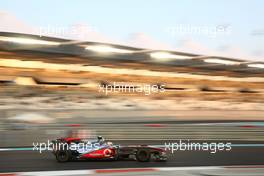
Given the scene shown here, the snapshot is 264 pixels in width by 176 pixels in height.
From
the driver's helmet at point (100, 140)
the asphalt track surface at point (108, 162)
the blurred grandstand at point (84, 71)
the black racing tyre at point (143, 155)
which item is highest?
the blurred grandstand at point (84, 71)

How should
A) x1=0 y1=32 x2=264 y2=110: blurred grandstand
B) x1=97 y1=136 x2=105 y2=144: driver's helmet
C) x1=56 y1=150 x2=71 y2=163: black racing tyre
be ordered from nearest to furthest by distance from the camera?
x1=56 y1=150 x2=71 y2=163: black racing tyre → x1=97 y1=136 x2=105 y2=144: driver's helmet → x1=0 y1=32 x2=264 y2=110: blurred grandstand

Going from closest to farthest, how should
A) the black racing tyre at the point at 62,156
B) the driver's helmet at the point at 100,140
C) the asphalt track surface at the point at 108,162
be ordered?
1. the asphalt track surface at the point at 108,162
2. the black racing tyre at the point at 62,156
3. the driver's helmet at the point at 100,140

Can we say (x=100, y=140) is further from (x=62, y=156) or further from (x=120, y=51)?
(x=120, y=51)

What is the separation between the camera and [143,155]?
6406 millimetres

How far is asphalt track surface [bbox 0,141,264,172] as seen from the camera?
6.03 metres

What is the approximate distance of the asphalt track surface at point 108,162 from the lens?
237 inches

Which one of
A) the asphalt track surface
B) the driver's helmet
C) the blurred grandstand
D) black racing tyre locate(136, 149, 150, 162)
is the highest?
the blurred grandstand

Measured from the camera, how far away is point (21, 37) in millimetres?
6207

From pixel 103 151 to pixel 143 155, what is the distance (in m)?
0.65

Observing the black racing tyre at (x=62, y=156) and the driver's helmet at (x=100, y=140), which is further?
the driver's helmet at (x=100, y=140)

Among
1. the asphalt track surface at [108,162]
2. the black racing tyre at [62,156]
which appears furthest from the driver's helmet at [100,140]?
the black racing tyre at [62,156]

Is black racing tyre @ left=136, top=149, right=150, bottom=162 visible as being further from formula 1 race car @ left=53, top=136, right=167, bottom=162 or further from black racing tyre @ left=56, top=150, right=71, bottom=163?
black racing tyre @ left=56, top=150, right=71, bottom=163

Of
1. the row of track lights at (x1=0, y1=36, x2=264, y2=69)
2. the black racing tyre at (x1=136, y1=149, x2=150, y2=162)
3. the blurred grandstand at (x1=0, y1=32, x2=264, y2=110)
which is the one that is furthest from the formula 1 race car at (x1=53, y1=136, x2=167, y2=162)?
the row of track lights at (x1=0, y1=36, x2=264, y2=69)

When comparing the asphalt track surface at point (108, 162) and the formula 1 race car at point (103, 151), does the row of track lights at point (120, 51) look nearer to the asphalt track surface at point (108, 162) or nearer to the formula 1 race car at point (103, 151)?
the formula 1 race car at point (103, 151)
